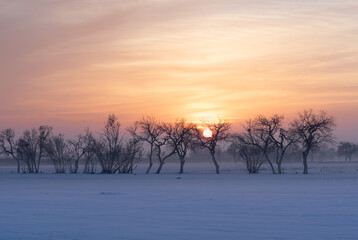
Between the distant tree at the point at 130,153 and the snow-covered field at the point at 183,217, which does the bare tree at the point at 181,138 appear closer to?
the distant tree at the point at 130,153

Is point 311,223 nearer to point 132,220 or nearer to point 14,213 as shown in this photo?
point 132,220

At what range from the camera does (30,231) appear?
14820 mm

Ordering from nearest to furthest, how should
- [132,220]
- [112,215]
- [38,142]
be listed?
1. [132,220]
2. [112,215]
3. [38,142]

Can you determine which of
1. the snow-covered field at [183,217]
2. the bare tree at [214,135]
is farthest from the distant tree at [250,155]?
the snow-covered field at [183,217]

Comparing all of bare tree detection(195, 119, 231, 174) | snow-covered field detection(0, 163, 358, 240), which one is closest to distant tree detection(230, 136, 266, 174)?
bare tree detection(195, 119, 231, 174)

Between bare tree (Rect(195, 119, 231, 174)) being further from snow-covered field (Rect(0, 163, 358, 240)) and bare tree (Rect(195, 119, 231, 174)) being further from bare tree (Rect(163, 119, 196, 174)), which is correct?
snow-covered field (Rect(0, 163, 358, 240))

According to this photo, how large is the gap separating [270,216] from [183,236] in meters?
4.86

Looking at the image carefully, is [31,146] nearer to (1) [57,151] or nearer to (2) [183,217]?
(1) [57,151]

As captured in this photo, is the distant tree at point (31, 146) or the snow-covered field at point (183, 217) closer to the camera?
the snow-covered field at point (183, 217)

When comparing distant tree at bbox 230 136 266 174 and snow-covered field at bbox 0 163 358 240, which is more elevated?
distant tree at bbox 230 136 266 174

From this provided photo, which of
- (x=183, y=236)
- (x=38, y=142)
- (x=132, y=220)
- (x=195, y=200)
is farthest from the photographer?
(x=38, y=142)

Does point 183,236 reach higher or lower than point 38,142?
lower

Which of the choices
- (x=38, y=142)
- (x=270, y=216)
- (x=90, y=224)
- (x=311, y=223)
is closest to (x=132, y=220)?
(x=90, y=224)

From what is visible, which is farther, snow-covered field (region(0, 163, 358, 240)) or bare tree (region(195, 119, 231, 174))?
bare tree (region(195, 119, 231, 174))
